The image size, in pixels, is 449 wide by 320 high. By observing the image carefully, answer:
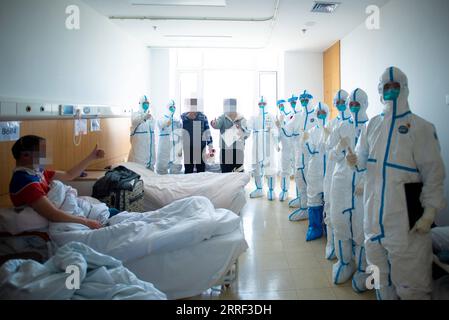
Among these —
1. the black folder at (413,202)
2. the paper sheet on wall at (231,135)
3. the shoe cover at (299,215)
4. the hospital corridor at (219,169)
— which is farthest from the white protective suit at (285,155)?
the black folder at (413,202)

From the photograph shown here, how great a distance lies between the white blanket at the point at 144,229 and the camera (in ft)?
6.43

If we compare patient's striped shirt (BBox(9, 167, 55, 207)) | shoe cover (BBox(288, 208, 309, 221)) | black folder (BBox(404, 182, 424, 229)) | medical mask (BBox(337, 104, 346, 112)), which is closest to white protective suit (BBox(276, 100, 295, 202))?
shoe cover (BBox(288, 208, 309, 221))

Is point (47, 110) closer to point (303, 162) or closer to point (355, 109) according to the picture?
point (355, 109)

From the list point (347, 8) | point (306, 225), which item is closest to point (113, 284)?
point (306, 225)

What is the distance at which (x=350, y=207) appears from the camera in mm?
2434

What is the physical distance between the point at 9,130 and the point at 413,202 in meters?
2.79

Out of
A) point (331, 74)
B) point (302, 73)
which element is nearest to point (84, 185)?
point (331, 74)

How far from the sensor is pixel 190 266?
6.97ft

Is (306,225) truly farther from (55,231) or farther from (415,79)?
(55,231)

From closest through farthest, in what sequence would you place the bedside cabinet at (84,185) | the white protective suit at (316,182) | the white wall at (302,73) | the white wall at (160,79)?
the bedside cabinet at (84,185)
the white protective suit at (316,182)
the white wall at (160,79)
the white wall at (302,73)

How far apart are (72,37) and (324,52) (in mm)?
5008

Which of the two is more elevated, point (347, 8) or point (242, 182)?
point (347, 8)

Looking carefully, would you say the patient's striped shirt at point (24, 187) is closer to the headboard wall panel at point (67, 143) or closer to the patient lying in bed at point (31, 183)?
Answer: the patient lying in bed at point (31, 183)

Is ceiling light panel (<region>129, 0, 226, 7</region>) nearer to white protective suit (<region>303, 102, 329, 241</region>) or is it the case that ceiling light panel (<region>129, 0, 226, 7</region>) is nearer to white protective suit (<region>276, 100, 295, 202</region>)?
white protective suit (<region>303, 102, 329, 241</region>)
